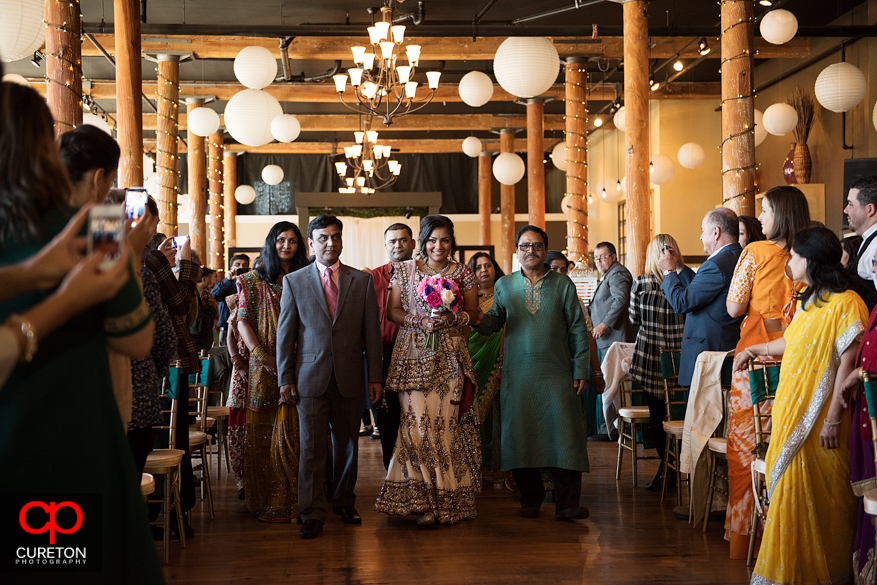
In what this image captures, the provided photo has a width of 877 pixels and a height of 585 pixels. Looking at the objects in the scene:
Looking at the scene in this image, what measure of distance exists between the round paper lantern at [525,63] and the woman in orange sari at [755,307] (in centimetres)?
368

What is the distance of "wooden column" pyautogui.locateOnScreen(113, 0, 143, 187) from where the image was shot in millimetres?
6953

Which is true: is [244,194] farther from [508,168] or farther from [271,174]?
[508,168]

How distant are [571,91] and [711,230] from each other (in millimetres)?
6535

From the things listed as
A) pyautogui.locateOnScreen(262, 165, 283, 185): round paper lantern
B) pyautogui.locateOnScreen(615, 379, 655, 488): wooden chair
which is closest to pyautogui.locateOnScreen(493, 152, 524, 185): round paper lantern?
pyautogui.locateOnScreen(262, 165, 283, 185): round paper lantern

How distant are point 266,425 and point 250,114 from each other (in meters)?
3.66

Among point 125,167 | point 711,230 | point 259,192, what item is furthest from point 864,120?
point 259,192

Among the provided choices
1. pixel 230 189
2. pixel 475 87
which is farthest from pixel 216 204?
pixel 475 87

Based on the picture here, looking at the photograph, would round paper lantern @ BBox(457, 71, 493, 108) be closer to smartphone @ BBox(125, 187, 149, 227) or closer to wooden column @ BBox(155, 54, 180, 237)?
wooden column @ BBox(155, 54, 180, 237)

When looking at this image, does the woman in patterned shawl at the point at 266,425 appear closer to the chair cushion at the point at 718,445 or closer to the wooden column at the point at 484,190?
the chair cushion at the point at 718,445

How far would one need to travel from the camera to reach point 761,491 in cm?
371

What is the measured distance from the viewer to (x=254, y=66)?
7.36 meters

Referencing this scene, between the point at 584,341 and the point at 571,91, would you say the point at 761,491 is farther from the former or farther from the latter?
the point at 571,91

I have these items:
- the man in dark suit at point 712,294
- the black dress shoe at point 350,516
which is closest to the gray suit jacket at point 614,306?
the man in dark suit at point 712,294

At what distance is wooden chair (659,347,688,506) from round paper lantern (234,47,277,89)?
436cm
